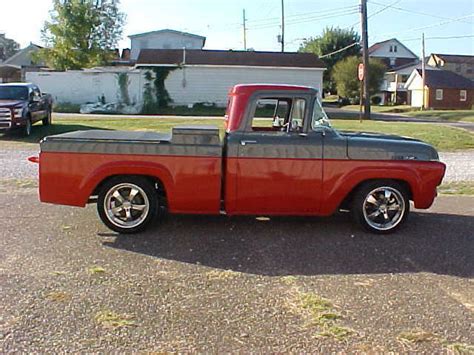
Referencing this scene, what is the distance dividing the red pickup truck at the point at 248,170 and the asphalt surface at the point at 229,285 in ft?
1.18

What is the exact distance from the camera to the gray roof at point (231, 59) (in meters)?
36.1

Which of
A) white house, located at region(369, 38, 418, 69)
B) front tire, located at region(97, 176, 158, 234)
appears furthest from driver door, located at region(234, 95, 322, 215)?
white house, located at region(369, 38, 418, 69)

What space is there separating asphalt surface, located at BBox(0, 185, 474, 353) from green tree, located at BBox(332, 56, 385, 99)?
49402mm

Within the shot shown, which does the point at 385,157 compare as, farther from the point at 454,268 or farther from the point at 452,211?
the point at 452,211

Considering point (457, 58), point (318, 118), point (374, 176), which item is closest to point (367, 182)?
point (374, 176)

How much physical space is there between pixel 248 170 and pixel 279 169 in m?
0.35

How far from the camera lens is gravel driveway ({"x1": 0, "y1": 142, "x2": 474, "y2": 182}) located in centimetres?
1008

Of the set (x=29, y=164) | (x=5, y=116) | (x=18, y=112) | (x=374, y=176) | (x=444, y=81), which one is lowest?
(x=29, y=164)

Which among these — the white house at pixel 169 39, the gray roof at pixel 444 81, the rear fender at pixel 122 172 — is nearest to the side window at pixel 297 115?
the rear fender at pixel 122 172

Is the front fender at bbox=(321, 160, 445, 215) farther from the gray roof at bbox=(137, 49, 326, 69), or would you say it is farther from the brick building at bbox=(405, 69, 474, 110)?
the brick building at bbox=(405, 69, 474, 110)

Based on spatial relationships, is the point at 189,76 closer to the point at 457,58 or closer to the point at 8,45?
the point at 457,58

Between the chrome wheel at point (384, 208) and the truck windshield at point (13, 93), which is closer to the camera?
the chrome wheel at point (384, 208)

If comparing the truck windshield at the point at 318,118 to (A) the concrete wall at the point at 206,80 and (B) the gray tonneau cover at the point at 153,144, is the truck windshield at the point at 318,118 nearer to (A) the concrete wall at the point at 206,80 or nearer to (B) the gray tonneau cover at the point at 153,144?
(B) the gray tonneau cover at the point at 153,144

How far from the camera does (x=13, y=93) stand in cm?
1691
